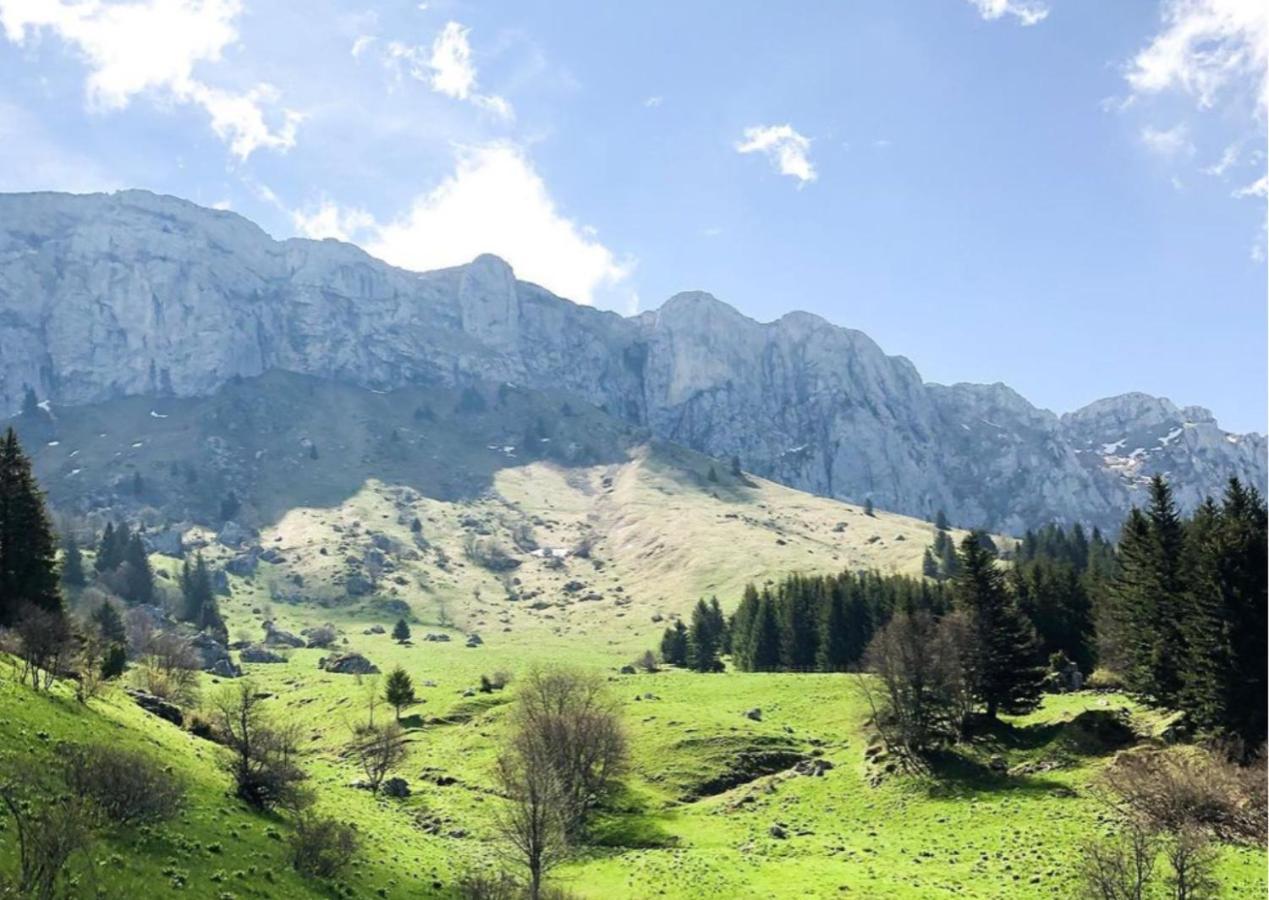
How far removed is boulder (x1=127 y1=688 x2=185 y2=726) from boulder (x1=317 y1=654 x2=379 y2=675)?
270ft

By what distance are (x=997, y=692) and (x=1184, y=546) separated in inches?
849

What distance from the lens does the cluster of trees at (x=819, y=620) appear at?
459 feet

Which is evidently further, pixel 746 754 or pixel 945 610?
pixel 945 610

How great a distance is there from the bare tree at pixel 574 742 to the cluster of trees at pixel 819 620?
207 feet

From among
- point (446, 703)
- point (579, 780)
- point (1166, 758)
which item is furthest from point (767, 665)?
point (1166, 758)

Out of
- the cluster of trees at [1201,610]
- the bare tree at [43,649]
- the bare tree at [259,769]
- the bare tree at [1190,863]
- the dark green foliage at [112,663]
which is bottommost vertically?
the bare tree at [259,769]

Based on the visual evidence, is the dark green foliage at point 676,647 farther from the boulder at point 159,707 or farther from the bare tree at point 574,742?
the boulder at point 159,707

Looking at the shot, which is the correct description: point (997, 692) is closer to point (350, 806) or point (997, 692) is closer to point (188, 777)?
point (350, 806)

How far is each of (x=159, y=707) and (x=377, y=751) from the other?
2097 centimetres

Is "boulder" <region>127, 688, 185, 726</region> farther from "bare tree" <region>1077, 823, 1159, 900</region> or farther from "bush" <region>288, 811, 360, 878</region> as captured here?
"bare tree" <region>1077, 823, 1159, 900</region>

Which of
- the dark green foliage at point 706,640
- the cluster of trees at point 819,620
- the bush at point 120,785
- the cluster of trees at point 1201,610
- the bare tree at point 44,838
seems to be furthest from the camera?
the dark green foliage at point 706,640

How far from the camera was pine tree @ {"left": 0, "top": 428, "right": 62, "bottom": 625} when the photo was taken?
7206 cm

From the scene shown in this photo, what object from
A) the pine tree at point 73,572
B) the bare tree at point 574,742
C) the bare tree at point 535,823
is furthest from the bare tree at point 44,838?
the pine tree at point 73,572

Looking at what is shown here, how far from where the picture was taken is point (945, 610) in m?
126
